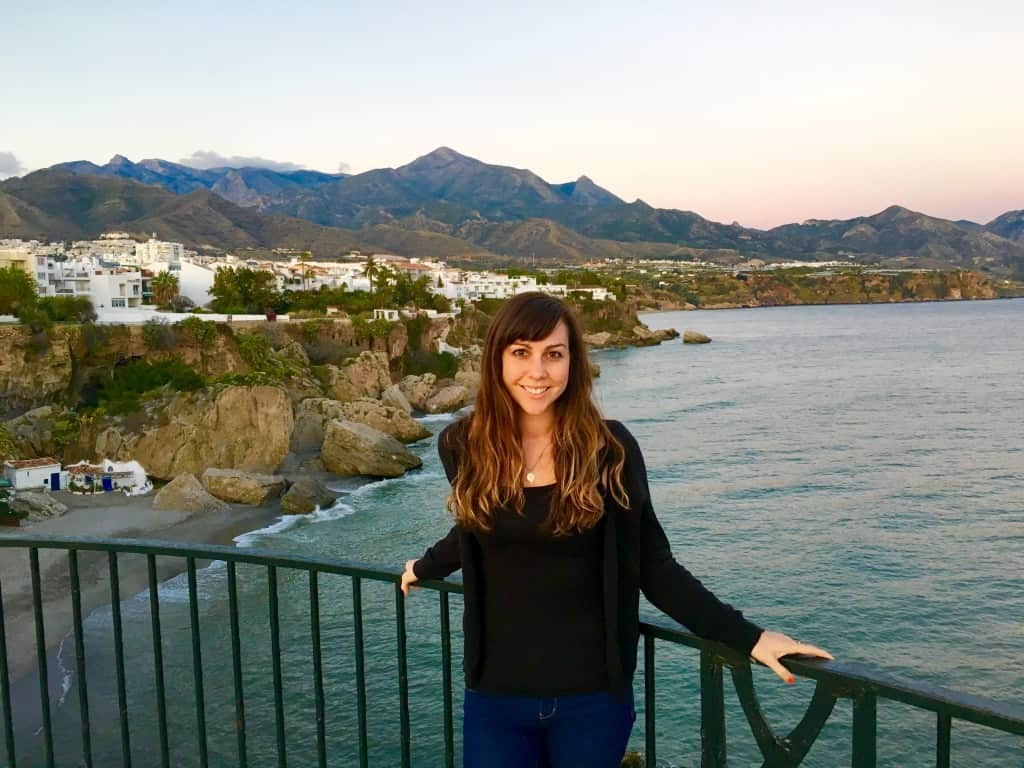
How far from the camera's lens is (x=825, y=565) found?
20219 millimetres

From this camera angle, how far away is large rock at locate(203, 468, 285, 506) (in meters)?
26.4

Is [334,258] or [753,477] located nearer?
[753,477]

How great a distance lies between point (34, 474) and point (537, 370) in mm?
28038

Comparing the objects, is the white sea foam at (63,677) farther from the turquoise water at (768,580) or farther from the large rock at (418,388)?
the large rock at (418,388)

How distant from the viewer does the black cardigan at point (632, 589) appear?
2.34 meters

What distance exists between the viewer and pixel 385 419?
38.3m

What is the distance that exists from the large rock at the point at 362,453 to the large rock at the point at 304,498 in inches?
156

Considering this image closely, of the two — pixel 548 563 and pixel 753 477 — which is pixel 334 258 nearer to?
pixel 753 477

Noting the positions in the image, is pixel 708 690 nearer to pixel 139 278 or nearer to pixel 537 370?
pixel 537 370

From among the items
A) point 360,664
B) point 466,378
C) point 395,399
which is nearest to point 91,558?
point 360,664

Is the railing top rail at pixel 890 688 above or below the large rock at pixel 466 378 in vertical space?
above

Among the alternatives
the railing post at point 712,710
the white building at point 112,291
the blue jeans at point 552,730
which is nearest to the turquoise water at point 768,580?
the railing post at point 712,710

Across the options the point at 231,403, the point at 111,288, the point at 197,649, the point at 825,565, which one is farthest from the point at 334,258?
the point at 197,649

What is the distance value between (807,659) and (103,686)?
14687 mm
